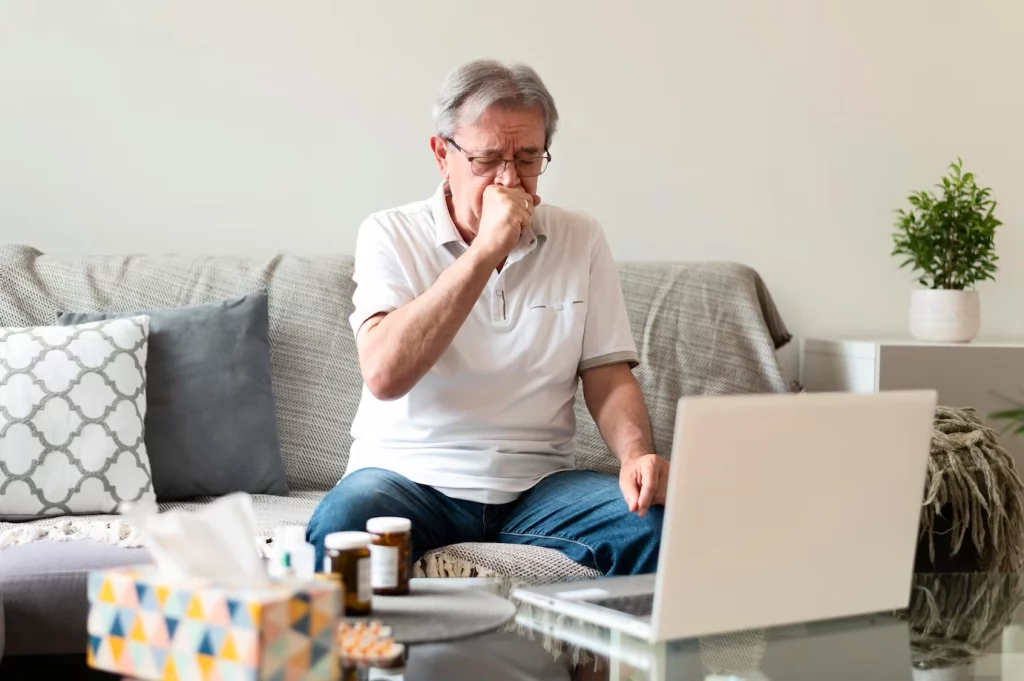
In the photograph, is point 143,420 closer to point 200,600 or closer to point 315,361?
point 315,361

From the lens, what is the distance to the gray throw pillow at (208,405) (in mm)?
2027

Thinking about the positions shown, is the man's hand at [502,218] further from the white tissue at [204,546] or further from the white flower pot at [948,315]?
the white flower pot at [948,315]

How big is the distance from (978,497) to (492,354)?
34.5 inches

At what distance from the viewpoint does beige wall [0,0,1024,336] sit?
246cm

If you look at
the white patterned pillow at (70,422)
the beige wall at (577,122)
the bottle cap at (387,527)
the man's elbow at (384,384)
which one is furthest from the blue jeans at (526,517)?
the beige wall at (577,122)

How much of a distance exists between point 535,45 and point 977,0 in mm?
1116

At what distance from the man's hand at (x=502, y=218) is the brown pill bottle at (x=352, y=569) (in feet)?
2.16

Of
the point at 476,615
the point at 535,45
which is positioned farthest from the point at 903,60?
the point at 476,615

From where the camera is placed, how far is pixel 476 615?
44.4 inches

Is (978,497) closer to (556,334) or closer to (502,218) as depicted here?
(556,334)

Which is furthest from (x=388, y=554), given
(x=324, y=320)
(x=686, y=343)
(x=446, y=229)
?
(x=686, y=343)

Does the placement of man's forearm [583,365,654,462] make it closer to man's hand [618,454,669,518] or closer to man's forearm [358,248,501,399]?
man's hand [618,454,669,518]

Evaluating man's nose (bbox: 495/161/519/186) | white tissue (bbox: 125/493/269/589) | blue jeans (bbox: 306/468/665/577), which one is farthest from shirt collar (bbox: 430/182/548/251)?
white tissue (bbox: 125/493/269/589)

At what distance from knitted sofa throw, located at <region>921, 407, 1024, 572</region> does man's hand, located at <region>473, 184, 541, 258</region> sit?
839 millimetres
